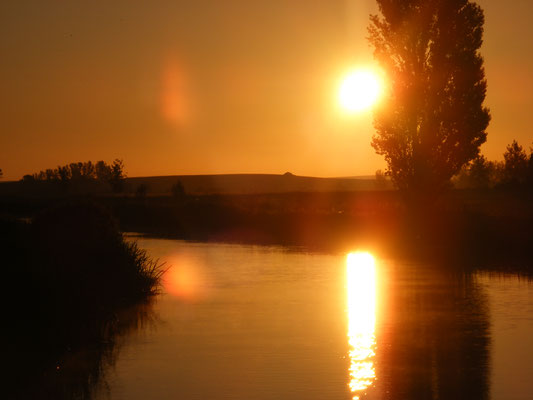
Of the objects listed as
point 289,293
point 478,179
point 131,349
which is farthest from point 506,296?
point 478,179

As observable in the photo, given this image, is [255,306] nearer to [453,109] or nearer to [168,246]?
[168,246]

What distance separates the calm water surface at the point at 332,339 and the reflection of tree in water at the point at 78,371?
20 centimetres

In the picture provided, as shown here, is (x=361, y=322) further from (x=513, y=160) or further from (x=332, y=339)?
(x=513, y=160)

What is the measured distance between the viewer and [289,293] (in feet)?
59.4

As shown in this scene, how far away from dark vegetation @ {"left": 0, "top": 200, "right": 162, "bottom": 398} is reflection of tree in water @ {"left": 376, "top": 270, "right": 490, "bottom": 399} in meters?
3.91

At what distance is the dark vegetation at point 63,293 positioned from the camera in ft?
35.0

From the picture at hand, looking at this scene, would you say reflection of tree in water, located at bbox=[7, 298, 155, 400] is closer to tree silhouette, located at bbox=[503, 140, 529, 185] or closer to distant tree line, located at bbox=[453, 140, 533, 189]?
distant tree line, located at bbox=[453, 140, 533, 189]

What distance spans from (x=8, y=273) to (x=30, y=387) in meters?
4.30

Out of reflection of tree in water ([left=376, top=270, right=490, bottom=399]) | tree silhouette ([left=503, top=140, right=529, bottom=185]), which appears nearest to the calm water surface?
reflection of tree in water ([left=376, top=270, right=490, bottom=399])

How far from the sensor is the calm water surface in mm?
9312

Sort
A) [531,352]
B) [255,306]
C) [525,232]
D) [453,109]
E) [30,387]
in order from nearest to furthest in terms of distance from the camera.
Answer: [30,387] → [531,352] → [255,306] → [525,232] → [453,109]

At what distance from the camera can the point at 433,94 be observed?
36844 mm

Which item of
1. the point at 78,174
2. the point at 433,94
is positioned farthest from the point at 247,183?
the point at 433,94

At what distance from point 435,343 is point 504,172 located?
91893mm
